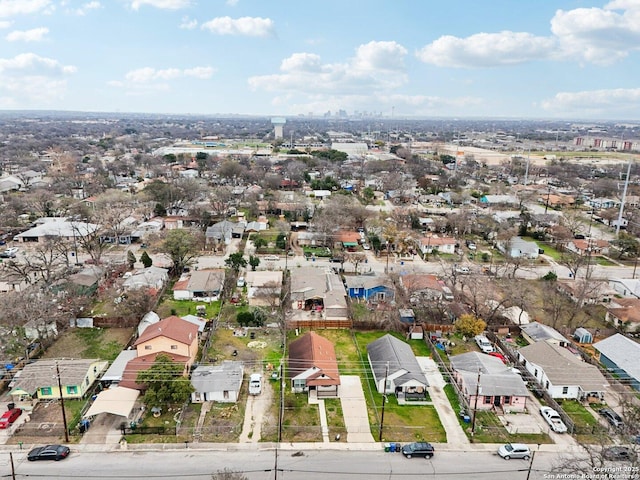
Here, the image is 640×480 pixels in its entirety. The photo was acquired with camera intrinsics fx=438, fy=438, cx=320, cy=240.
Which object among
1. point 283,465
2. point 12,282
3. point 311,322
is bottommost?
point 283,465

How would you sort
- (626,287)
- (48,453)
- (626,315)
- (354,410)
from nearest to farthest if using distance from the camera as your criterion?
1. (48,453)
2. (354,410)
3. (626,315)
4. (626,287)

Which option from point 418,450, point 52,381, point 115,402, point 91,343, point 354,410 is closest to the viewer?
point 418,450

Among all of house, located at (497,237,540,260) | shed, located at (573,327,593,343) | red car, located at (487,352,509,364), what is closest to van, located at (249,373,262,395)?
red car, located at (487,352,509,364)

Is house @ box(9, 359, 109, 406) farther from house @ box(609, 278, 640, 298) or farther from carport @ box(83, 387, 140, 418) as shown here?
house @ box(609, 278, 640, 298)

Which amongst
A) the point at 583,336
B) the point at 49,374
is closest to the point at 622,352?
the point at 583,336

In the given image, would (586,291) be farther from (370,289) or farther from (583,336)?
(370,289)

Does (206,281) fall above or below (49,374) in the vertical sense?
above
